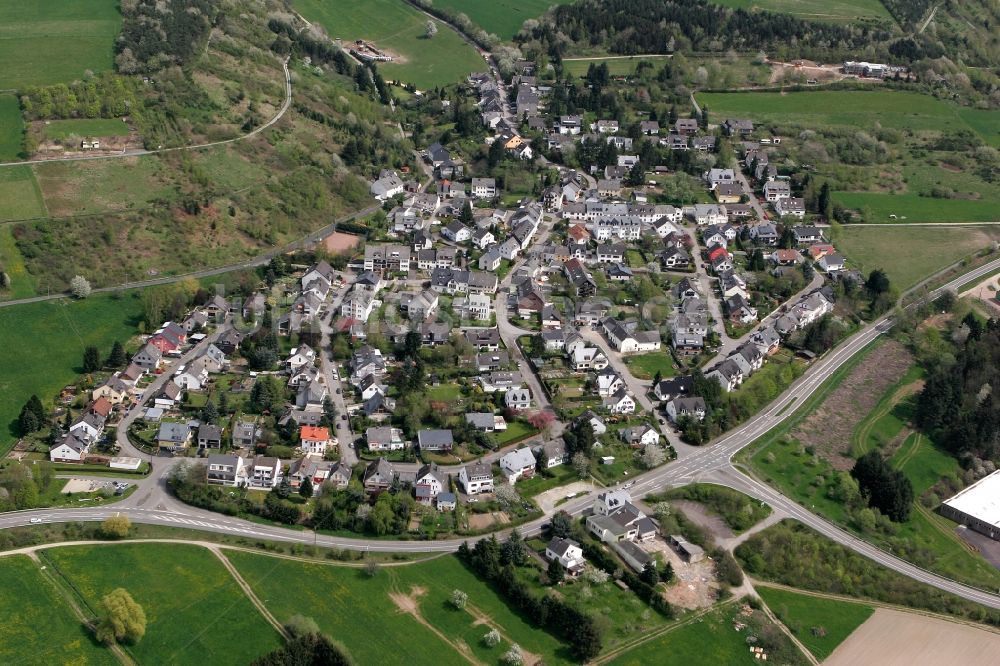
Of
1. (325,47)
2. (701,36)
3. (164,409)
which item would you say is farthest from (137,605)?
(701,36)

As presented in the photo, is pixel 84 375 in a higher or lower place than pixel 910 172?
lower

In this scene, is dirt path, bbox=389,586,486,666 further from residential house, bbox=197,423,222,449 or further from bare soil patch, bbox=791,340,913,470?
bare soil patch, bbox=791,340,913,470

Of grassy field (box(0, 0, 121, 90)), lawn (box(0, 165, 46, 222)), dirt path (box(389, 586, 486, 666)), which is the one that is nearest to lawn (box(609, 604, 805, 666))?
dirt path (box(389, 586, 486, 666))

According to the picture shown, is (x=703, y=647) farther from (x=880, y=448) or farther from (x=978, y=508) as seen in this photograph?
(x=880, y=448)

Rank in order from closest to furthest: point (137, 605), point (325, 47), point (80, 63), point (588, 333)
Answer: point (137, 605)
point (588, 333)
point (80, 63)
point (325, 47)

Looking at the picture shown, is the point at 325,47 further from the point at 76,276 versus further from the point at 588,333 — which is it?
the point at 588,333

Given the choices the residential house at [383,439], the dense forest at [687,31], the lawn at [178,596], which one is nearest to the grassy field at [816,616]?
the residential house at [383,439]
